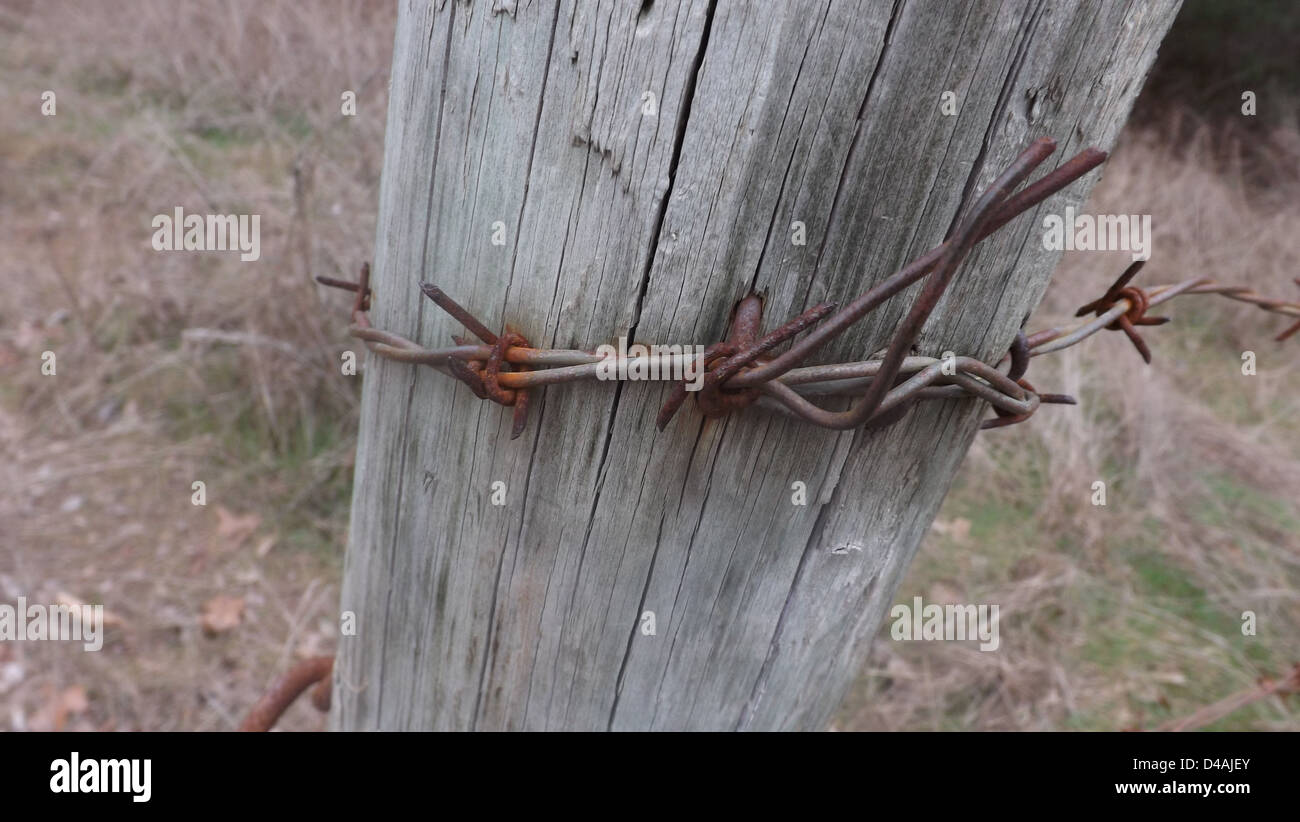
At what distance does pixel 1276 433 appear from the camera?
452 cm

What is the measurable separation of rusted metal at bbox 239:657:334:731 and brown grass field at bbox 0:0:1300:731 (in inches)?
54.3

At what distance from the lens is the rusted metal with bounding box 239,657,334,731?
1.54 meters

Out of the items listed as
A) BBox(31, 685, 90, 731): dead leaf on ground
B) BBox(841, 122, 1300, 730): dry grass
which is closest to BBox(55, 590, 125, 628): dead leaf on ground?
BBox(31, 685, 90, 731): dead leaf on ground

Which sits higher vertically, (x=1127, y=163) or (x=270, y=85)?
(x=1127, y=163)

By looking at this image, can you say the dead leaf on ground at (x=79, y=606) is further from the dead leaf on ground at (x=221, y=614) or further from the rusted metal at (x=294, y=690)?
the rusted metal at (x=294, y=690)

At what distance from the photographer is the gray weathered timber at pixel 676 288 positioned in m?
0.71

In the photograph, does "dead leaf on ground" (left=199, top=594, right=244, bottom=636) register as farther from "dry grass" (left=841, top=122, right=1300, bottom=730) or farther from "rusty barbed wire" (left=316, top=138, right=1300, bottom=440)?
"rusty barbed wire" (left=316, top=138, right=1300, bottom=440)

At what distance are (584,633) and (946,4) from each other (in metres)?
0.80

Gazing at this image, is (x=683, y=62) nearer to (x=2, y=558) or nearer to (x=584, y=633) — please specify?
(x=584, y=633)

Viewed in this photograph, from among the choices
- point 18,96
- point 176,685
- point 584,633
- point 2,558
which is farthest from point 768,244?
point 18,96

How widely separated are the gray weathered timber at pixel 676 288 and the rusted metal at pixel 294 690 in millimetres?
516

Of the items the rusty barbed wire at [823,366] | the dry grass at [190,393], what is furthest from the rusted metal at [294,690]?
the dry grass at [190,393]

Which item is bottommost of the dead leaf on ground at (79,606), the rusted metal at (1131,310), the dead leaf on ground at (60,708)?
the dead leaf on ground at (60,708)

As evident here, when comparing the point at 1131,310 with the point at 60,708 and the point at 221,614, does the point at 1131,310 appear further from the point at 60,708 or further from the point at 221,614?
the point at 60,708
